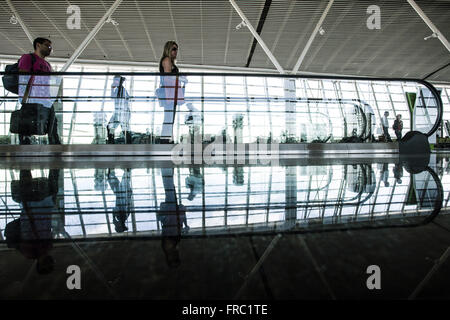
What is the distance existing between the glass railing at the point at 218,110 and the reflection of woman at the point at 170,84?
2 centimetres

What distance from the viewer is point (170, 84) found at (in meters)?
5.16

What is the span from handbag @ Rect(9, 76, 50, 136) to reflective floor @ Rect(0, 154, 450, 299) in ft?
13.7

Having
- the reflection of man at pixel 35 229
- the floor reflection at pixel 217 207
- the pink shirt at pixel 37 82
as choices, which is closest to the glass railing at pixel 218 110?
the pink shirt at pixel 37 82

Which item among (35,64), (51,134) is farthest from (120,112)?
(35,64)

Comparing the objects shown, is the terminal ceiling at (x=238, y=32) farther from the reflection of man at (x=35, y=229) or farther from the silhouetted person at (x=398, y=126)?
the reflection of man at (x=35, y=229)

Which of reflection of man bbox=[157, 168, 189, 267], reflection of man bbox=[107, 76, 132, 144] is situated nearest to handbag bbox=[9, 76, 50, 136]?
reflection of man bbox=[107, 76, 132, 144]

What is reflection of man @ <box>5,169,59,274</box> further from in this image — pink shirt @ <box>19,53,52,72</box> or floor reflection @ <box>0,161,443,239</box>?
pink shirt @ <box>19,53,52,72</box>

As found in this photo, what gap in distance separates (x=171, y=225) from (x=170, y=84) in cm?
464

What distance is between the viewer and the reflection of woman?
16.5 feet
